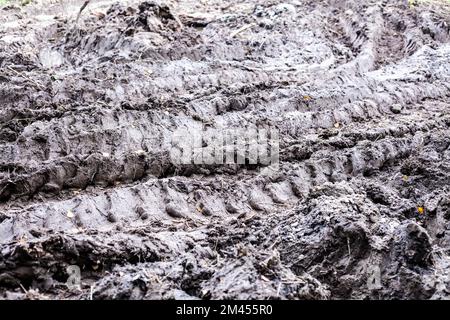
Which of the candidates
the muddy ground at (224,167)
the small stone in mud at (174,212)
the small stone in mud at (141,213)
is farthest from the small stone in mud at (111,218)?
the small stone in mud at (174,212)

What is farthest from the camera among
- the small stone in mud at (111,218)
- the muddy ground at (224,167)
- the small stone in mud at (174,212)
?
the small stone in mud at (174,212)

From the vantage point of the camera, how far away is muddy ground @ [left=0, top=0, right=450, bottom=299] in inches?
111

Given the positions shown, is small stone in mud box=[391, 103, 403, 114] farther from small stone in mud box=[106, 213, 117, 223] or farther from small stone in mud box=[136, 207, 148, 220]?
small stone in mud box=[106, 213, 117, 223]

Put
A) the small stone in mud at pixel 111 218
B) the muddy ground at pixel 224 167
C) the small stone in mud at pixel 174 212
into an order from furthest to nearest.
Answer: the small stone in mud at pixel 174 212 → the small stone in mud at pixel 111 218 → the muddy ground at pixel 224 167

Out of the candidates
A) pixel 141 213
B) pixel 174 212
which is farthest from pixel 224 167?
pixel 141 213

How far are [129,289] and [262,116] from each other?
326cm

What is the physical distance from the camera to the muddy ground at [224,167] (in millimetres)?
2830

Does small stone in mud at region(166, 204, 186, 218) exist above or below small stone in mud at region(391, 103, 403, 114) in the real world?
below

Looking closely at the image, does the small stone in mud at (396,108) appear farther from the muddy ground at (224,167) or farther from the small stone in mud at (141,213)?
the small stone in mud at (141,213)

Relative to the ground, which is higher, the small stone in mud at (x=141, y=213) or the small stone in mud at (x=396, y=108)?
the small stone in mud at (x=396, y=108)

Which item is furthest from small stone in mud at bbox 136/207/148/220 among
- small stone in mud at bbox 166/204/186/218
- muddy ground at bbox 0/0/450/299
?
small stone in mud at bbox 166/204/186/218

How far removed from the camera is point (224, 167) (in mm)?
4621

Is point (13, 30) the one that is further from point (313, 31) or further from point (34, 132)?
point (313, 31)
